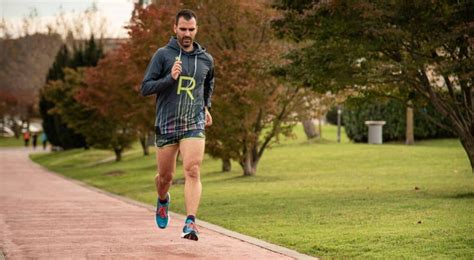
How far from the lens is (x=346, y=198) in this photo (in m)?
16.5

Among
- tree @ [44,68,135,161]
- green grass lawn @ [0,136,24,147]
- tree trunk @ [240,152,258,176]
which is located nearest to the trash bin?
tree trunk @ [240,152,258,176]

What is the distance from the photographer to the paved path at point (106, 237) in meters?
9.15

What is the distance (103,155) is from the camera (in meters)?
51.8

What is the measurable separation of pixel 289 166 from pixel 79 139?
31.7 metres

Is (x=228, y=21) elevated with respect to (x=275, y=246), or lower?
elevated

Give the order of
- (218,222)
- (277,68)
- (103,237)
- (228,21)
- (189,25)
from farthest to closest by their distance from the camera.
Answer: (228,21) < (277,68) < (218,222) < (103,237) < (189,25)

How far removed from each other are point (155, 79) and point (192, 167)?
0.93 meters

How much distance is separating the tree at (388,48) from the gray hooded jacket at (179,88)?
658cm

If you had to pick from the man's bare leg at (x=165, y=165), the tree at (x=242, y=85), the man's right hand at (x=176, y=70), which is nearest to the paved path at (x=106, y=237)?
the man's bare leg at (x=165, y=165)

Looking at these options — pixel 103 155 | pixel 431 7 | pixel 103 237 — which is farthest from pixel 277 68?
pixel 103 155

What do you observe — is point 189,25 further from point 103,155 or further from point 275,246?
point 103,155

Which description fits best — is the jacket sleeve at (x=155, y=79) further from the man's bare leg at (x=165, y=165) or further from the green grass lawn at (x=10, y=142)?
the green grass lawn at (x=10, y=142)

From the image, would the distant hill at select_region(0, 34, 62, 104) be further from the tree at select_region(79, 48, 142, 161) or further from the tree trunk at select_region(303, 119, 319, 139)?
the tree trunk at select_region(303, 119, 319, 139)

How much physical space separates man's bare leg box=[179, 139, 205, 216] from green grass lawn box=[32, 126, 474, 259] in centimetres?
125
